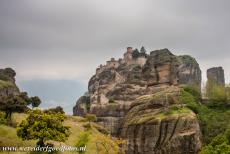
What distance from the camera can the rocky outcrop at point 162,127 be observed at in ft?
354

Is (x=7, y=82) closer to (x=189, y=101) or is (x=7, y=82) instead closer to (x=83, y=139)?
(x=189, y=101)

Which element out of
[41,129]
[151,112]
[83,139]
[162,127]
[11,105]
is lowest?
[83,139]

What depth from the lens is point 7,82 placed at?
573 ft

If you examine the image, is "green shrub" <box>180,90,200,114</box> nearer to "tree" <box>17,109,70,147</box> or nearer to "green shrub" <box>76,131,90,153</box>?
"green shrub" <box>76,131,90,153</box>

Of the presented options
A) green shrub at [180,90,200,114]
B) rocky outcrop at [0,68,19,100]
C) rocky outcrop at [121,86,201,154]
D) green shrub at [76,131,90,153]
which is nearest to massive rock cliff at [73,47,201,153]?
rocky outcrop at [121,86,201,154]

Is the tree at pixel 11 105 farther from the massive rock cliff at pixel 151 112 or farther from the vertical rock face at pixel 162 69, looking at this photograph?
the vertical rock face at pixel 162 69

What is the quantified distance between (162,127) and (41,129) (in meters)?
42.8

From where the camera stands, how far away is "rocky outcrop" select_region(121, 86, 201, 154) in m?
108

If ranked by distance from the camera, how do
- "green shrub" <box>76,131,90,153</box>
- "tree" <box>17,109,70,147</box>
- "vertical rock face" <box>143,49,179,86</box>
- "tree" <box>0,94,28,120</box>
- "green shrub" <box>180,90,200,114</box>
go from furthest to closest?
"vertical rock face" <box>143,49,179,86</box>
"green shrub" <box>180,90,200,114</box>
"tree" <box>0,94,28,120</box>
"green shrub" <box>76,131,90,153</box>
"tree" <box>17,109,70,147</box>

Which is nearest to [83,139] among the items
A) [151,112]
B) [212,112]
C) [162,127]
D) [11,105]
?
[11,105]

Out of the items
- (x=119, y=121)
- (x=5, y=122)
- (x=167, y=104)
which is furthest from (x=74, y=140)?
(x=119, y=121)

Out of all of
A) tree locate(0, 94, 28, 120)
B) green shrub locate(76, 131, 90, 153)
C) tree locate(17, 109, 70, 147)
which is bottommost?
green shrub locate(76, 131, 90, 153)

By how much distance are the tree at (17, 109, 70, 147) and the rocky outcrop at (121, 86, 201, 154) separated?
36.7 m

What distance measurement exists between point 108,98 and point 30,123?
100516 millimetres
